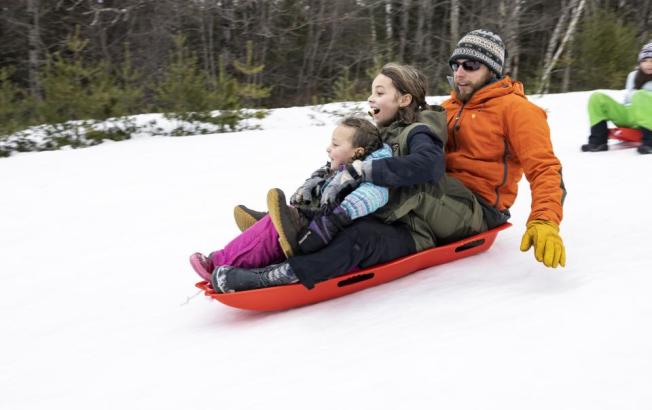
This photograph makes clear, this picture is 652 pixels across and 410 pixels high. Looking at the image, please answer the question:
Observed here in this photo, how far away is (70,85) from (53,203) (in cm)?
267

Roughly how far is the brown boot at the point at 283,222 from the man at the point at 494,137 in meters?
0.93

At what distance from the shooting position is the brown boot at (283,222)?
2164 millimetres

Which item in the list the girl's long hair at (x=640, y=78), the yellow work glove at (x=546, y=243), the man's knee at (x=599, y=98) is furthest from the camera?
the man's knee at (x=599, y=98)

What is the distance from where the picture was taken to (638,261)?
2.26 m

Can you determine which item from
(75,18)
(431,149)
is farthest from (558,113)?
(75,18)

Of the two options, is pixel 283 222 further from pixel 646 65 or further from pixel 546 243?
pixel 646 65

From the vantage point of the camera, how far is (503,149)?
99.3 inches

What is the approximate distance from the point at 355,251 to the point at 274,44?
1314 centimetres

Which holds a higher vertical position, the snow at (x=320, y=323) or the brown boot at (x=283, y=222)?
the brown boot at (x=283, y=222)

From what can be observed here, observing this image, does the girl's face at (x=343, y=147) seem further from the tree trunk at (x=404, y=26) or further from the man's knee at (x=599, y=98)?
the tree trunk at (x=404, y=26)

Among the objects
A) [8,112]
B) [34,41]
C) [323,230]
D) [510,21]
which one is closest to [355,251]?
[323,230]

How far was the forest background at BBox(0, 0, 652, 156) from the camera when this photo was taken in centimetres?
789

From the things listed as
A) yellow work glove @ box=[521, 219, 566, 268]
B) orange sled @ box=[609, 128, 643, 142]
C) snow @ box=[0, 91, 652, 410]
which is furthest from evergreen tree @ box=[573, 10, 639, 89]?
yellow work glove @ box=[521, 219, 566, 268]

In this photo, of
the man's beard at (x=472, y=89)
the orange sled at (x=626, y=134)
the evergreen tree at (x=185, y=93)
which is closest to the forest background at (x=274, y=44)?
the evergreen tree at (x=185, y=93)
